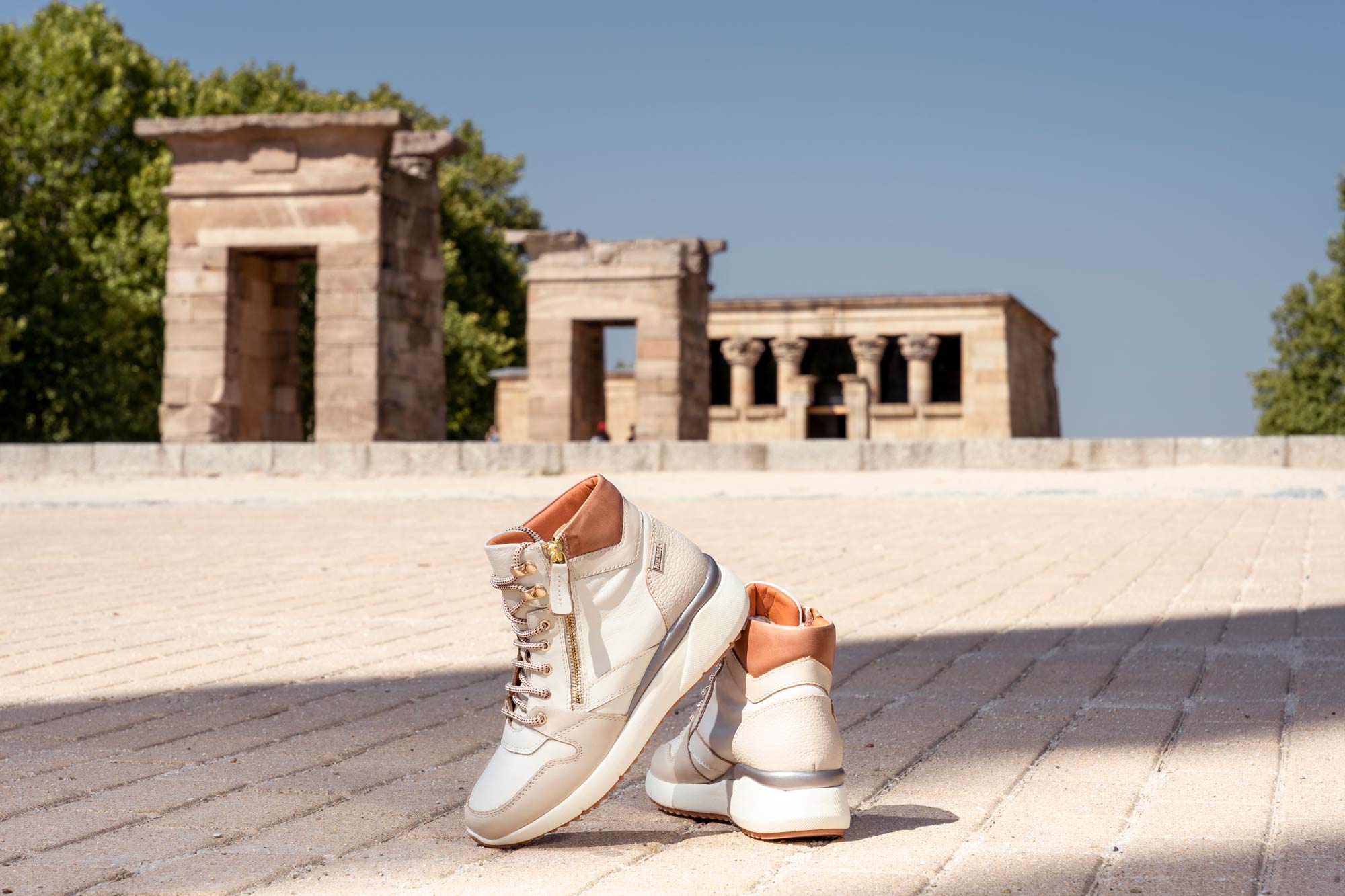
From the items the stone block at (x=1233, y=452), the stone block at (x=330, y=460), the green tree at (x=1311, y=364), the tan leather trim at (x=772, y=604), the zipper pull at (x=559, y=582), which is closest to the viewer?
the zipper pull at (x=559, y=582)

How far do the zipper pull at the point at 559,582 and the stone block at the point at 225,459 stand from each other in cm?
1662

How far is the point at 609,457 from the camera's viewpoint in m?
18.3

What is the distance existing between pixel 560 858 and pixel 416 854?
0.90ft

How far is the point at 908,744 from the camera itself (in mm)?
3768

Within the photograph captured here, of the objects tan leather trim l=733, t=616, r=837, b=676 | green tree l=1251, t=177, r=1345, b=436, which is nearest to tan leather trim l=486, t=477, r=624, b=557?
tan leather trim l=733, t=616, r=837, b=676

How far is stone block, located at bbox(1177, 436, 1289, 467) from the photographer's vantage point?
53.4ft

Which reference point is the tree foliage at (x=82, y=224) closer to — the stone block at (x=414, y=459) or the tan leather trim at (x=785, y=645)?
the stone block at (x=414, y=459)

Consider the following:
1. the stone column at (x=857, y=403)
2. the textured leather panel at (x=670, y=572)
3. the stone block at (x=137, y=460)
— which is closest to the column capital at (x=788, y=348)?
the stone column at (x=857, y=403)

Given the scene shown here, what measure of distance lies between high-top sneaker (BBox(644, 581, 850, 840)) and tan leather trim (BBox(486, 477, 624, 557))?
356 millimetres

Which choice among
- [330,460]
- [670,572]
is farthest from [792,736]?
[330,460]

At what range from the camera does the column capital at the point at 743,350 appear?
5331 cm

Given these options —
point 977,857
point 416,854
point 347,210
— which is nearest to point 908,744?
point 977,857

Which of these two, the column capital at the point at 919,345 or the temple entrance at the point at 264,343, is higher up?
the column capital at the point at 919,345

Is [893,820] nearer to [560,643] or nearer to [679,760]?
[679,760]
